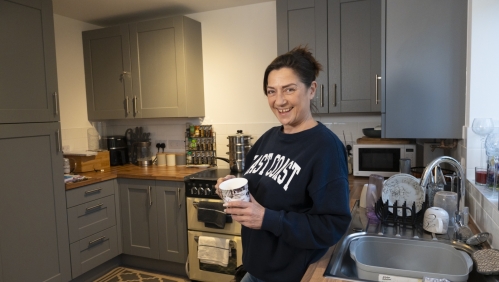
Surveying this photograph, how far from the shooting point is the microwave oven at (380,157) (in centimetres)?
239

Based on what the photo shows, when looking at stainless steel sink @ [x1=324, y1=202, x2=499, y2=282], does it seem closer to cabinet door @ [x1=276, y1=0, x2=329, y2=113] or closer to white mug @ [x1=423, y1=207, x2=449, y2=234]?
white mug @ [x1=423, y1=207, x2=449, y2=234]

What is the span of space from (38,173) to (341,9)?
7.81 ft

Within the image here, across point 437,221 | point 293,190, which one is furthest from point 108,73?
point 437,221

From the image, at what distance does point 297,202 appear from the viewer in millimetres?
1146

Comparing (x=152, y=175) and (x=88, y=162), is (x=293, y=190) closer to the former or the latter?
(x=152, y=175)

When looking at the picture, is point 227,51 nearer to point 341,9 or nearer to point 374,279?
point 341,9

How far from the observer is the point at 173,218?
2850 millimetres

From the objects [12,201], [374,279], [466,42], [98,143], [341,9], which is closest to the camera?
[374,279]

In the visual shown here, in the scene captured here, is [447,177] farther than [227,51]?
No

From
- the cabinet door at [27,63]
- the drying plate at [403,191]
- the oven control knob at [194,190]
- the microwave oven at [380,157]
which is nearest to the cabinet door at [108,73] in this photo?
the cabinet door at [27,63]

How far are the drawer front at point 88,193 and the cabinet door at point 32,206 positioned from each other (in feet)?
0.23

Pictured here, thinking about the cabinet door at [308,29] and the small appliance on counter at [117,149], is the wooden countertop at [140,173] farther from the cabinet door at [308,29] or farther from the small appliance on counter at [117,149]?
the cabinet door at [308,29]

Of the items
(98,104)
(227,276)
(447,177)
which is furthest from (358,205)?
(98,104)

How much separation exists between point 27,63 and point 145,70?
1.04m
